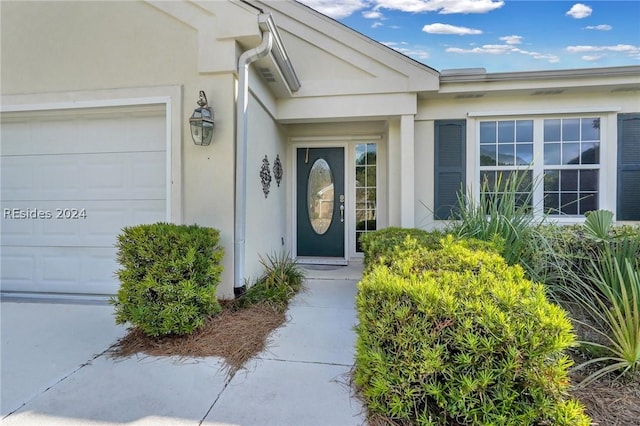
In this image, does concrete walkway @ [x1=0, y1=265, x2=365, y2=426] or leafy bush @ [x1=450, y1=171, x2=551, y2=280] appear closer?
concrete walkway @ [x1=0, y1=265, x2=365, y2=426]

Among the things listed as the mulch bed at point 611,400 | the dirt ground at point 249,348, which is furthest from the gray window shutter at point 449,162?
the mulch bed at point 611,400

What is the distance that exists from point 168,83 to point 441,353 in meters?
3.76

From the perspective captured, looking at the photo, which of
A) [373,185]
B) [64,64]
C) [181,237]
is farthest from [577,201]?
[64,64]

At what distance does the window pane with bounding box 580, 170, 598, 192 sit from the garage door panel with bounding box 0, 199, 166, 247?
6255 millimetres

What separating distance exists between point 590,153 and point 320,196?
14.8ft

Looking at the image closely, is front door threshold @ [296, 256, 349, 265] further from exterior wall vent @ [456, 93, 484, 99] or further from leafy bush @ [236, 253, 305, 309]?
exterior wall vent @ [456, 93, 484, 99]

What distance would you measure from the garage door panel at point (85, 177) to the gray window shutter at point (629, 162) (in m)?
6.69

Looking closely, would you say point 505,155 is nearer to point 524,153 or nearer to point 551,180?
point 524,153

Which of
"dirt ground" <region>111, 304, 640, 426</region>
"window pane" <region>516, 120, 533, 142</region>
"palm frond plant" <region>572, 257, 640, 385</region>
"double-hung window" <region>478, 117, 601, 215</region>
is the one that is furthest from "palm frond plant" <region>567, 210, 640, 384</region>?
"window pane" <region>516, 120, 533, 142</region>

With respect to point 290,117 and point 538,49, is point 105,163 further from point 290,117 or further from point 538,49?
point 538,49

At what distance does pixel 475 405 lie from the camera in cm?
152

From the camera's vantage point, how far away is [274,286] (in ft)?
13.3

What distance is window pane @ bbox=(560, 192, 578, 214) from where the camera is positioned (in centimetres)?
519

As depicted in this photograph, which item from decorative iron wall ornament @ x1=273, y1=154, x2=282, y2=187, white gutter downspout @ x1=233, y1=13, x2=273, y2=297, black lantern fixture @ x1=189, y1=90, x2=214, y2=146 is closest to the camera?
black lantern fixture @ x1=189, y1=90, x2=214, y2=146
